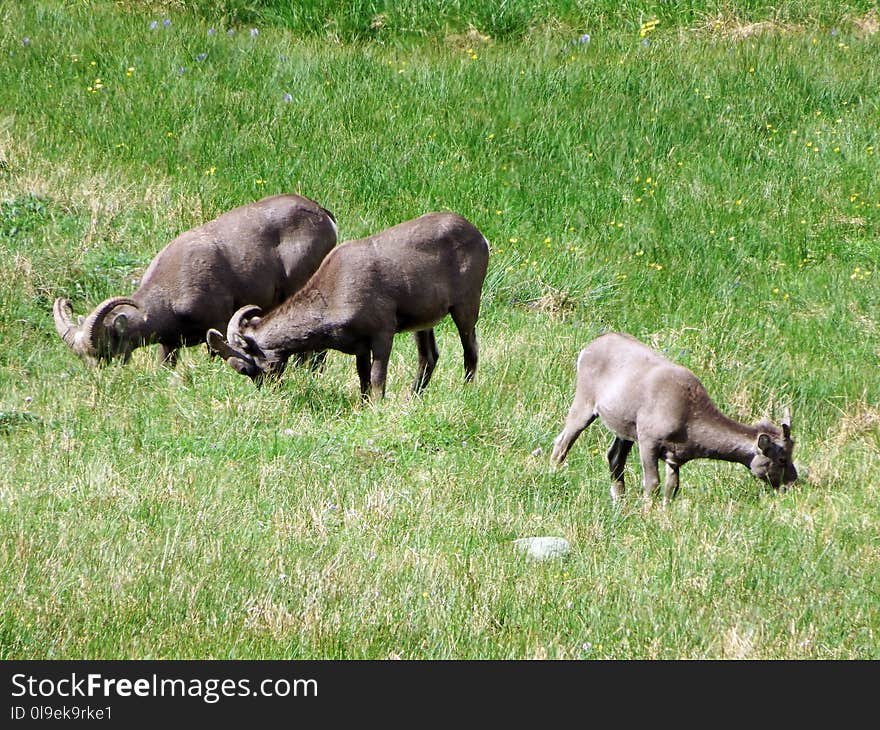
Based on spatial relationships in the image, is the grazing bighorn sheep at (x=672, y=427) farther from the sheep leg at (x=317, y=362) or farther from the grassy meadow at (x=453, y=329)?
the sheep leg at (x=317, y=362)

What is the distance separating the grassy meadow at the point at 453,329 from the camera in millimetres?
7547

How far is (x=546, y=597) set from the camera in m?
7.78

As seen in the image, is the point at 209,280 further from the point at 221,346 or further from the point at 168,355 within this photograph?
the point at 221,346

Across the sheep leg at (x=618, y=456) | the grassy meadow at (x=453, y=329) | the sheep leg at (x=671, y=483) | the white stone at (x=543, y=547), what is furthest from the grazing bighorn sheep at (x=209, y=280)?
the white stone at (x=543, y=547)

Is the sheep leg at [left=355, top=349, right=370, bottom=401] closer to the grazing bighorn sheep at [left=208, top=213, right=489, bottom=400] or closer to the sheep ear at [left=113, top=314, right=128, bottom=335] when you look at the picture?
the grazing bighorn sheep at [left=208, top=213, right=489, bottom=400]

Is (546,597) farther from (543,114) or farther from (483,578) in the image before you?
(543,114)

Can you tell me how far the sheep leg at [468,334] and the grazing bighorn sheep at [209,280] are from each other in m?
1.59

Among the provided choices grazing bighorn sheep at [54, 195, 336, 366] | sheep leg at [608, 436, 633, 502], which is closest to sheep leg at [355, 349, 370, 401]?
grazing bighorn sheep at [54, 195, 336, 366]

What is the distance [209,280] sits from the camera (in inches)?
500

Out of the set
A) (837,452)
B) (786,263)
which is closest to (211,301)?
(837,452)

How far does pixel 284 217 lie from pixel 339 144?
5068 millimetres

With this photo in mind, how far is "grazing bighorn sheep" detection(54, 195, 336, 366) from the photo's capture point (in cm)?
1234

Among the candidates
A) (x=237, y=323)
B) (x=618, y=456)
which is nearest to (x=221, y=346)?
(x=237, y=323)

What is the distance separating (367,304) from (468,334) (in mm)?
1159
